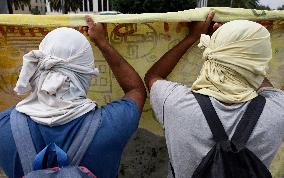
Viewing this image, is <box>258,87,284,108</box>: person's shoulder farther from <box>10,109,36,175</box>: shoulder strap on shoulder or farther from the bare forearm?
<box>10,109,36,175</box>: shoulder strap on shoulder

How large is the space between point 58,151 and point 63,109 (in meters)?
0.20

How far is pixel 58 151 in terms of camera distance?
1.75 metres

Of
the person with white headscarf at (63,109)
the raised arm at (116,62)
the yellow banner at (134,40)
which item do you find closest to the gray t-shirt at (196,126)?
the person with white headscarf at (63,109)

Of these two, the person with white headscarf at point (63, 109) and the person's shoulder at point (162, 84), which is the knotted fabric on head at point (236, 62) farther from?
the person with white headscarf at point (63, 109)

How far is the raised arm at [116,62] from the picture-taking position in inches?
90.7

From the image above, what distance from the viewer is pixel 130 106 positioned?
202 centimetres

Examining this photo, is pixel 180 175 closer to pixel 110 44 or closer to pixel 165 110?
pixel 165 110

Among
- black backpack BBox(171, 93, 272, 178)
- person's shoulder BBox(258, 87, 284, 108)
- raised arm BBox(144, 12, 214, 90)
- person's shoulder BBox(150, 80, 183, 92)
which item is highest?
raised arm BBox(144, 12, 214, 90)

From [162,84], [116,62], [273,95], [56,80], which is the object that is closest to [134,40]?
[116,62]

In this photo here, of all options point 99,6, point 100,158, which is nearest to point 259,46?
point 100,158

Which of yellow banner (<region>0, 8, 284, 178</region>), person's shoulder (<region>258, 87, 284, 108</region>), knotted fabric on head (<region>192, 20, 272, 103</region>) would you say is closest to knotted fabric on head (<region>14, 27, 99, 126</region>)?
yellow banner (<region>0, 8, 284, 178</region>)

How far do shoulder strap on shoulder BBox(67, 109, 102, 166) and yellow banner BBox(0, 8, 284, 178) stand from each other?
28.9 inches

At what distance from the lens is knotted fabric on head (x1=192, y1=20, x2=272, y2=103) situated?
6.19 ft

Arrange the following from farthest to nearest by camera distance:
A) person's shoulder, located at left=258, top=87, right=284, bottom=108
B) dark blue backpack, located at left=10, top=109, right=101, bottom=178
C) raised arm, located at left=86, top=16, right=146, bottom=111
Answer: raised arm, located at left=86, top=16, right=146, bottom=111, person's shoulder, located at left=258, top=87, right=284, bottom=108, dark blue backpack, located at left=10, top=109, right=101, bottom=178
